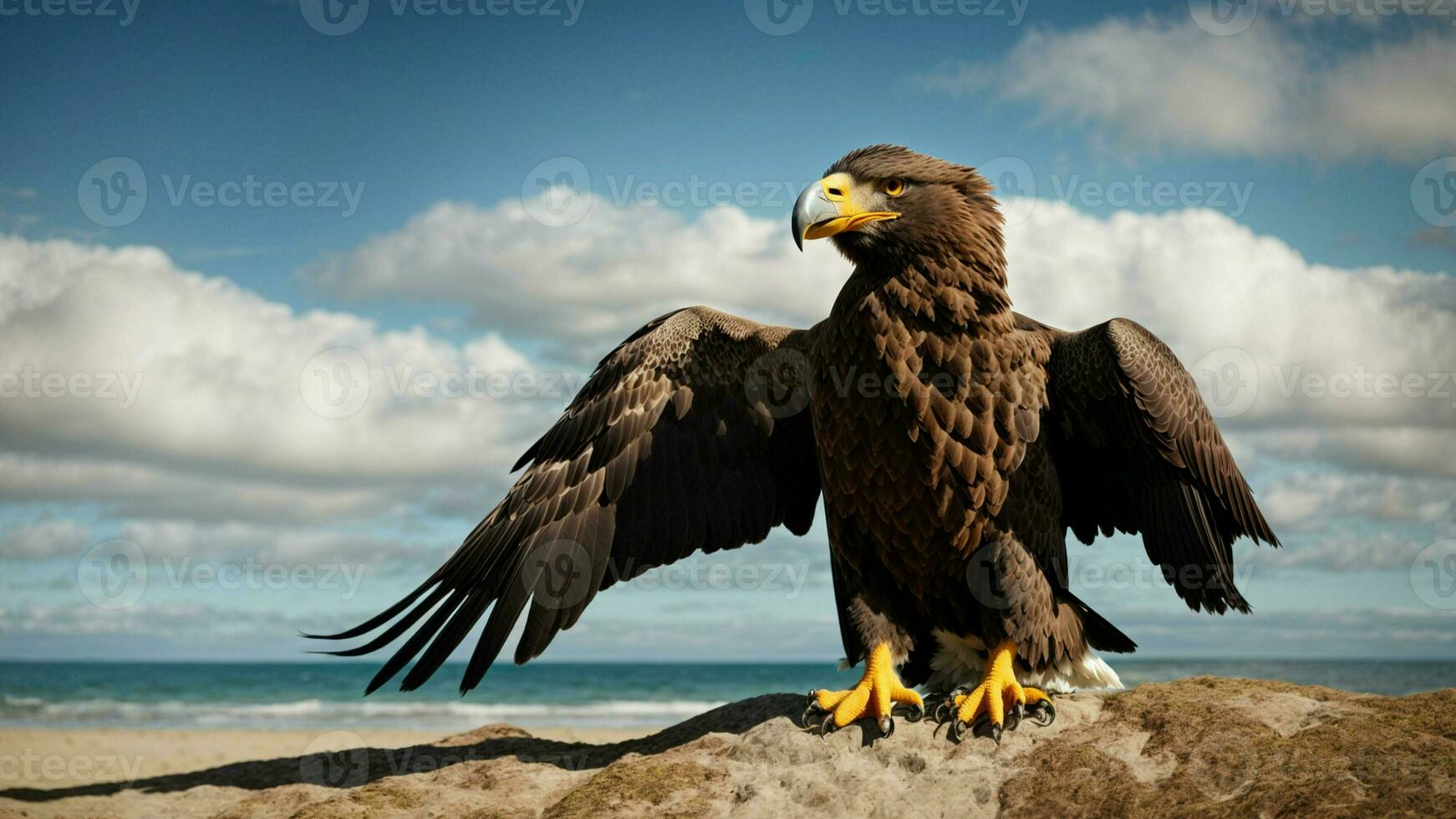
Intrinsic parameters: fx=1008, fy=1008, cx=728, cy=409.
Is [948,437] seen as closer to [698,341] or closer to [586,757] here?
[698,341]

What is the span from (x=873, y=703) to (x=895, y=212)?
241cm

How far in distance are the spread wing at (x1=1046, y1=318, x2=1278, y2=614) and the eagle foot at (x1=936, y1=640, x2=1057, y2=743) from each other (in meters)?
1.10

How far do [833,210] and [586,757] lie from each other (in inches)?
135

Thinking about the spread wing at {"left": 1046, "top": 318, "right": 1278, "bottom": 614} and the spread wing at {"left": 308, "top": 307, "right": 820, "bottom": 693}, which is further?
the spread wing at {"left": 308, "top": 307, "right": 820, "bottom": 693}

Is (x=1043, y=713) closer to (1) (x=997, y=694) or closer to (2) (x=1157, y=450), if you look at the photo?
(1) (x=997, y=694)

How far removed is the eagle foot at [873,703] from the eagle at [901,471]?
0.5 inches

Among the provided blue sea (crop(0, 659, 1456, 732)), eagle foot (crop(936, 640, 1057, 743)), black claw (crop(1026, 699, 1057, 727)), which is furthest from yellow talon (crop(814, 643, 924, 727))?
blue sea (crop(0, 659, 1456, 732))

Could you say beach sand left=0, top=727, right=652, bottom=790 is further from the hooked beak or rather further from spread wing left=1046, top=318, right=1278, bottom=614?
the hooked beak

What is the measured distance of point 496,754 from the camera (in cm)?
604

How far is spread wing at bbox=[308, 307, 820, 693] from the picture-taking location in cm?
562

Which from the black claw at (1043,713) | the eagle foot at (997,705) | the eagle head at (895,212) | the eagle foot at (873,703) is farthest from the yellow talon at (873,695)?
the eagle head at (895,212)

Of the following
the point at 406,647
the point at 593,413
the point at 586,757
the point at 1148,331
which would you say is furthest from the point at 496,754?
the point at 1148,331

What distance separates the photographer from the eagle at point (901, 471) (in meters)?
4.90

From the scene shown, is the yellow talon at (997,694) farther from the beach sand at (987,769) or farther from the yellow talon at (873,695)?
the yellow talon at (873,695)
